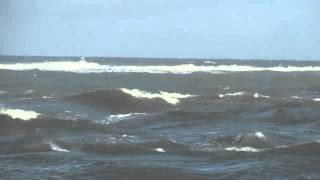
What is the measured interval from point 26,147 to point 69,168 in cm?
257

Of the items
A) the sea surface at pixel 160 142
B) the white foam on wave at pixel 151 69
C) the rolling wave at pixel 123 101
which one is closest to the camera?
the sea surface at pixel 160 142

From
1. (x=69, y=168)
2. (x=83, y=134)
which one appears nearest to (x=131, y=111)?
(x=83, y=134)

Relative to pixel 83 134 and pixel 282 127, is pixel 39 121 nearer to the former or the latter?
pixel 83 134

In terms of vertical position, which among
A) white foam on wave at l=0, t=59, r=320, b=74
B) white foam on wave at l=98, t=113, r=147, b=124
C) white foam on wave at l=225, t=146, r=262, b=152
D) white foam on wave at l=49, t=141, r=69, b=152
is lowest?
white foam on wave at l=0, t=59, r=320, b=74

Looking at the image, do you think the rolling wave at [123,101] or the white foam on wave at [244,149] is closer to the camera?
the white foam on wave at [244,149]

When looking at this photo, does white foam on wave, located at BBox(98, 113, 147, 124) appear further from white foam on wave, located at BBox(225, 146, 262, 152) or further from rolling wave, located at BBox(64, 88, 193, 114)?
white foam on wave, located at BBox(225, 146, 262, 152)

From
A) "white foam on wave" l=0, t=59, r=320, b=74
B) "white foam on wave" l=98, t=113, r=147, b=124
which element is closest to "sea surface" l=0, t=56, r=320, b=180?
"white foam on wave" l=98, t=113, r=147, b=124

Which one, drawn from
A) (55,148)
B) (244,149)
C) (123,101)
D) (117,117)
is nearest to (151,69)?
(123,101)

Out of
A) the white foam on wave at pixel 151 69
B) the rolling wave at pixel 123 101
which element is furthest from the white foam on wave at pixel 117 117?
the white foam on wave at pixel 151 69

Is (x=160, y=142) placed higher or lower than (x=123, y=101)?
higher

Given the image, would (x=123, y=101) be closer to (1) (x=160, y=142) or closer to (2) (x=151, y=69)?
(1) (x=160, y=142)

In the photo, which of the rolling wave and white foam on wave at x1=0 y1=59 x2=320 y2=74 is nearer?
the rolling wave

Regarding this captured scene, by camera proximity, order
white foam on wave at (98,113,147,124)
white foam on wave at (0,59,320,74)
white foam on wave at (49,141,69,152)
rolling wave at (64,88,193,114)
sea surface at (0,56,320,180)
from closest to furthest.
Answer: sea surface at (0,56,320,180), white foam on wave at (49,141,69,152), white foam on wave at (98,113,147,124), rolling wave at (64,88,193,114), white foam on wave at (0,59,320,74)

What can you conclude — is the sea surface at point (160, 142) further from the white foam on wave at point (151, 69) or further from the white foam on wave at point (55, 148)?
the white foam on wave at point (151, 69)
